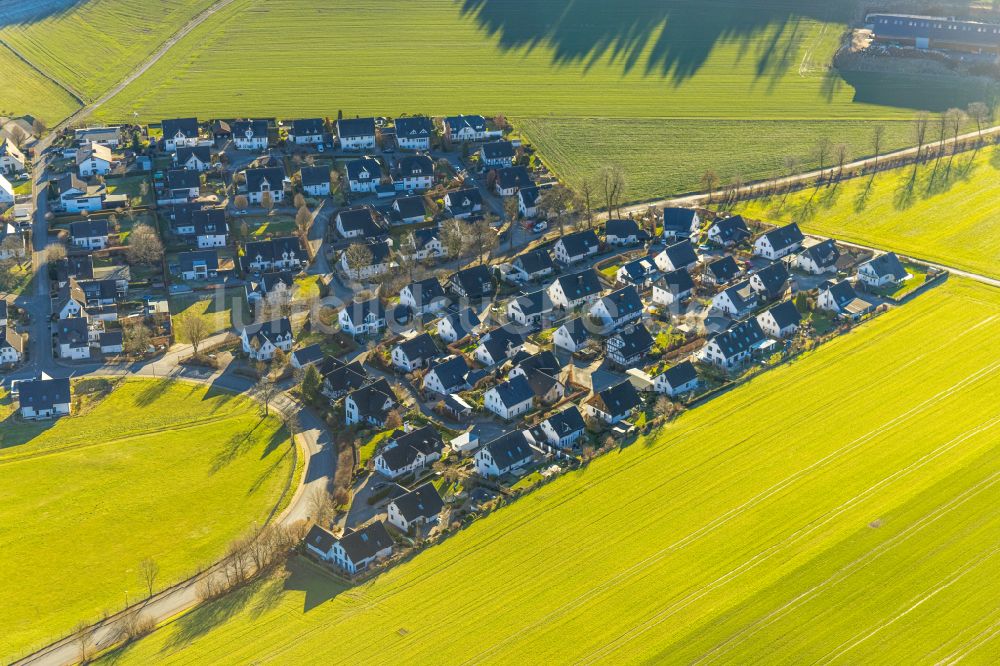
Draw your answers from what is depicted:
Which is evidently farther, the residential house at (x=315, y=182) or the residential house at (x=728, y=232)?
the residential house at (x=315, y=182)

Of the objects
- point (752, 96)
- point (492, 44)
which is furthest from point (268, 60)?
point (752, 96)

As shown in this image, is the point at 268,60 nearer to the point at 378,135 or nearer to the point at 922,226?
the point at 378,135

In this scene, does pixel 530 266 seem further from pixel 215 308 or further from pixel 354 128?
pixel 354 128

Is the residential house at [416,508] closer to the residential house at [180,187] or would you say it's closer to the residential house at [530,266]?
the residential house at [530,266]

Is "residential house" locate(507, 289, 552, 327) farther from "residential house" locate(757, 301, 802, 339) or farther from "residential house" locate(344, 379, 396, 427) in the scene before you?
"residential house" locate(757, 301, 802, 339)

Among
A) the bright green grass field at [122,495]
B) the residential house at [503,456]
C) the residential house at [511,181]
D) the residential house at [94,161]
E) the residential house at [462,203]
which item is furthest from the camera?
the residential house at [94,161]

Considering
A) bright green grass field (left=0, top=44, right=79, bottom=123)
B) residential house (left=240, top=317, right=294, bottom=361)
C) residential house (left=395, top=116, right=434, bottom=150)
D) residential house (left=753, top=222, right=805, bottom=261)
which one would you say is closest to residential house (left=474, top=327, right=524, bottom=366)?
residential house (left=240, top=317, right=294, bottom=361)

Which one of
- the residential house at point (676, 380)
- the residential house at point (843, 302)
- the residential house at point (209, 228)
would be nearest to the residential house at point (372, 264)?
the residential house at point (209, 228)
